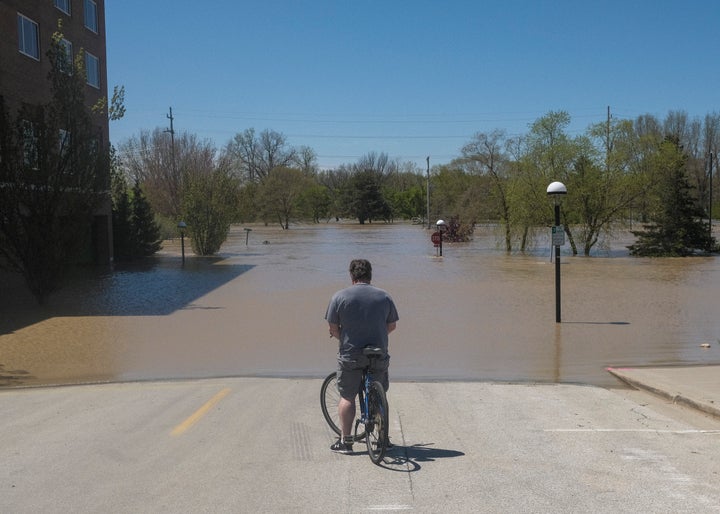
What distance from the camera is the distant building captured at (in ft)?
79.2

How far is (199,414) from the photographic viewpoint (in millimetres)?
7934

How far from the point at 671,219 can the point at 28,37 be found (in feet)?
107

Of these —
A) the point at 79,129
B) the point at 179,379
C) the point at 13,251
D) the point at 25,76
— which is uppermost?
the point at 25,76

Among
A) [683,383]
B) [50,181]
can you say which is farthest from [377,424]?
[50,181]

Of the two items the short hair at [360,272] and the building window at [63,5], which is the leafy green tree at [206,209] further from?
the short hair at [360,272]

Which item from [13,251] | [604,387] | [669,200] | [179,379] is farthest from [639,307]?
[669,200]

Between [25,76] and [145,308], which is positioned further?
[25,76]

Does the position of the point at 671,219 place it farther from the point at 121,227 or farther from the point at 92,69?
the point at 92,69

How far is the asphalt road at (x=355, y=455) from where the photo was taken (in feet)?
16.6

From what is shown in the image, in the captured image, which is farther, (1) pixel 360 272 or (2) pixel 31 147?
(2) pixel 31 147

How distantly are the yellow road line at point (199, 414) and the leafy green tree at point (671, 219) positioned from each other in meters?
35.5

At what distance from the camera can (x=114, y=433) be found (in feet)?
23.2

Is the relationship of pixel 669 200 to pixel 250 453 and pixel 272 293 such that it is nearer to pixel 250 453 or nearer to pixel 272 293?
pixel 272 293

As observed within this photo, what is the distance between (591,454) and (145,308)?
1470cm
